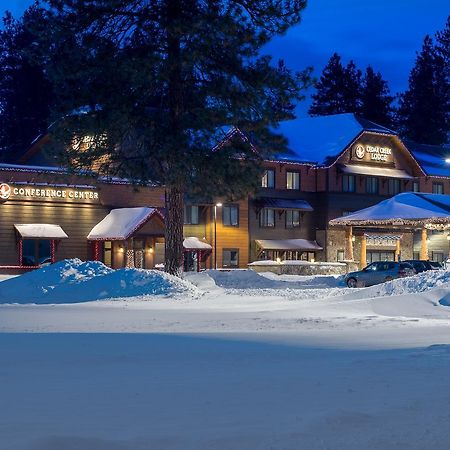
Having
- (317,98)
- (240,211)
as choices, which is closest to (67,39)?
(240,211)

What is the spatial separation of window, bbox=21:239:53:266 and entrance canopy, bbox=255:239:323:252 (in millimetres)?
16730

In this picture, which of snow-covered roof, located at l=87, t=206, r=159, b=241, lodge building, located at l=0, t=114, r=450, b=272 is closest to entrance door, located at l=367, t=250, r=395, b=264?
lodge building, located at l=0, t=114, r=450, b=272

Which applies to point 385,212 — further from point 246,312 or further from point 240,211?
point 246,312

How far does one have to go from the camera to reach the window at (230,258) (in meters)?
57.6

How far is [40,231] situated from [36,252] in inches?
71.2

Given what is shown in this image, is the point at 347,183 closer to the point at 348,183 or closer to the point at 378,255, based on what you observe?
the point at 348,183

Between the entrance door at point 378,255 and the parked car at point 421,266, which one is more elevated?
the entrance door at point 378,255

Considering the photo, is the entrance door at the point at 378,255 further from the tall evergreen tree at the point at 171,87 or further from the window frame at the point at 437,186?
the tall evergreen tree at the point at 171,87

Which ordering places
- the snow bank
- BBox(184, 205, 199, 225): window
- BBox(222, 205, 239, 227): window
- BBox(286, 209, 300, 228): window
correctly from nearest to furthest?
the snow bank
BBox(184, 205, 199, 225): window
BBox(222, 205, 239, 227): window
BBox(286, 209, 300, 228): window

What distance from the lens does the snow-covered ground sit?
689cm

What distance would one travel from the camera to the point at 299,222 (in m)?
62.3

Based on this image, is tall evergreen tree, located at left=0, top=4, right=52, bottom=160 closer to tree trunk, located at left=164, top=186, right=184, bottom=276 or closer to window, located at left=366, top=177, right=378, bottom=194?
window, located at left=366, top=177, right=378, bottom=194

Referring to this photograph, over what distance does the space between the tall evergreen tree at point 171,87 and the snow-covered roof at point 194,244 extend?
21.4m

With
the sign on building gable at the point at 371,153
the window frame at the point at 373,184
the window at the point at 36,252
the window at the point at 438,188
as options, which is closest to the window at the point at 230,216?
the sign on building gable at the point at 371,153
